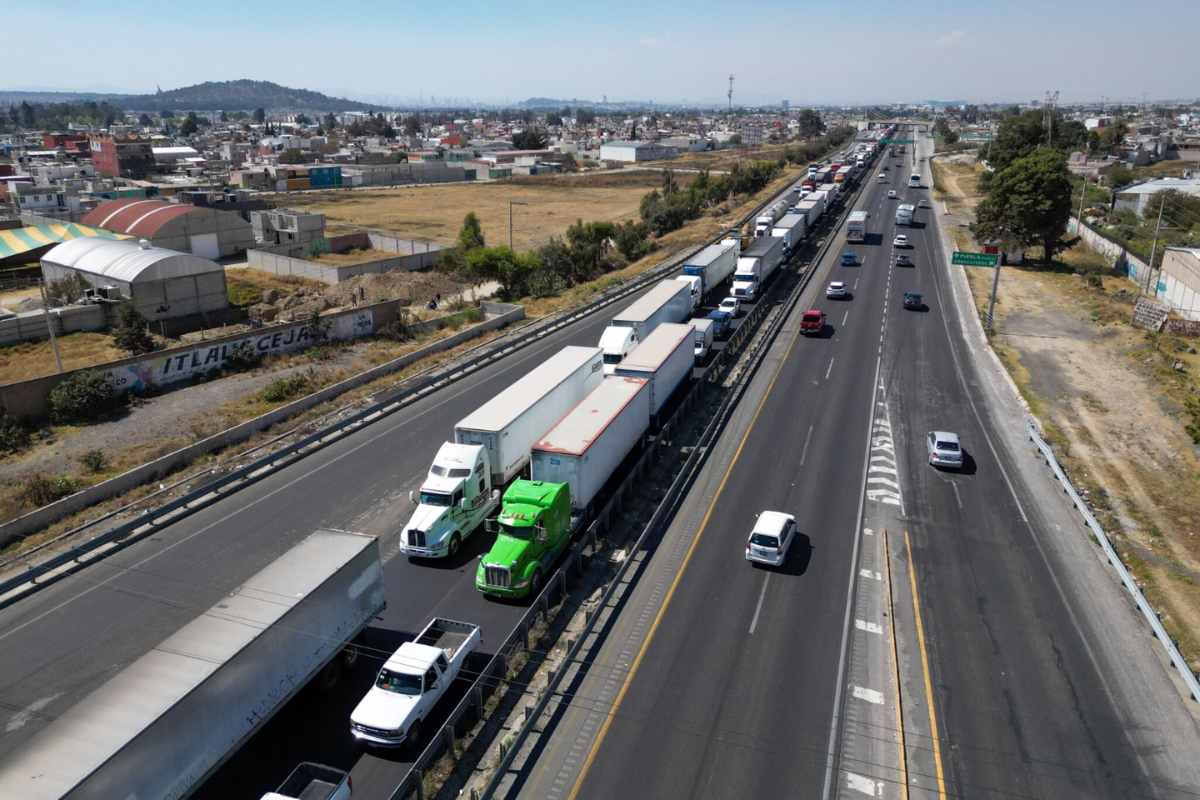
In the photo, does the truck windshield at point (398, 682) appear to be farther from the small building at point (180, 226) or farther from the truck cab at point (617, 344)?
the small building at point (180, 226)

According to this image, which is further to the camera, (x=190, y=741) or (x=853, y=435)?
(x=853, y=435)

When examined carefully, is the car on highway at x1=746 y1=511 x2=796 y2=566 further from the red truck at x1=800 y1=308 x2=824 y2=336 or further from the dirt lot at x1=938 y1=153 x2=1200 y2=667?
the red truck at x1=800 y1=308 x2=824 y2=336

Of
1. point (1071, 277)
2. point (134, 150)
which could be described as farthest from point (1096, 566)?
point (134, 150)

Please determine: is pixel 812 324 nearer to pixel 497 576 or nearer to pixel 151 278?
pixel 497 576

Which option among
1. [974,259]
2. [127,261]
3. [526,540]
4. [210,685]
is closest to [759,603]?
[526,540]

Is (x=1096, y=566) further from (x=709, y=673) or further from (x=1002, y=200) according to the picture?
(x=1002, y=200)

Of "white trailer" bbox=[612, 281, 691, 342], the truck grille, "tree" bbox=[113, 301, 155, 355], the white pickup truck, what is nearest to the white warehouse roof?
"tree" bbox=[113, 301, 155, 355]

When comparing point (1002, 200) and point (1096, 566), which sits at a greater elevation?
point (1002, 200)
